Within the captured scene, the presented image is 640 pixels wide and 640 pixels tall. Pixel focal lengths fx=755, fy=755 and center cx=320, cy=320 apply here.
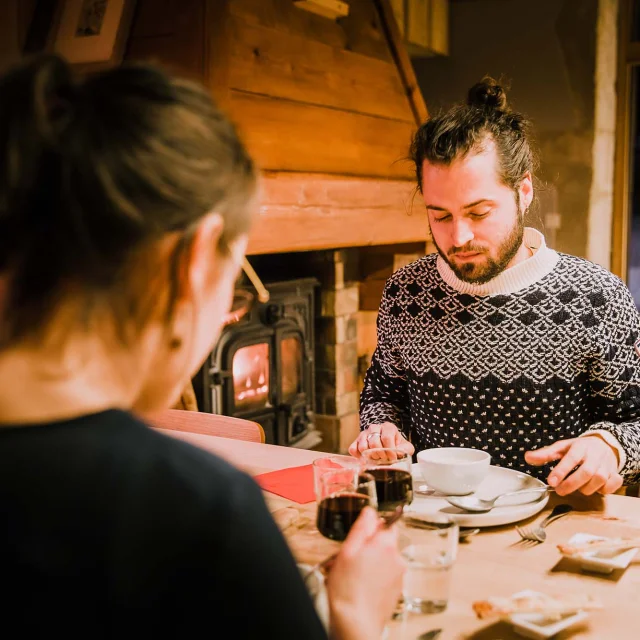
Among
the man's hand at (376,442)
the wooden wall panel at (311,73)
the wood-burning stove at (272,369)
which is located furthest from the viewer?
the wood-burning stove at (272,369)

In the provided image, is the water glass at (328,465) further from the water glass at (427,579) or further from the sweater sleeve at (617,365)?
the sweater sleeve at (617,365)

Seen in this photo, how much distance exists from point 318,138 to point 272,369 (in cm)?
106

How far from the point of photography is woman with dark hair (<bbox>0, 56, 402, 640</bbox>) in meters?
0.51

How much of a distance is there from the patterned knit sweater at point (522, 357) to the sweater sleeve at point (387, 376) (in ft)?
0.13

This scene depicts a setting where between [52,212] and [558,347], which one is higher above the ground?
[52,212]

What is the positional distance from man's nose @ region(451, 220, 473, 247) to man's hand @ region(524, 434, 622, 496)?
53 cm

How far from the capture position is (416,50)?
163 inches

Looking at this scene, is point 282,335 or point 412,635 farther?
point 282,335

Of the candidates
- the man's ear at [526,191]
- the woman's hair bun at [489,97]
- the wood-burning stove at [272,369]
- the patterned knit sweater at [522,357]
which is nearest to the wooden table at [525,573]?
the patterned knit sweater at [522,357]

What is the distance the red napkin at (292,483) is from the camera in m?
1.41

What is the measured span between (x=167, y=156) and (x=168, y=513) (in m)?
0.26

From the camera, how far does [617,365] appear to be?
1675mm

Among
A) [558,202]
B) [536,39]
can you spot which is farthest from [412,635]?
[536,39]

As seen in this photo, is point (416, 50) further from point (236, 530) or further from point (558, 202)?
point (236, 530)
